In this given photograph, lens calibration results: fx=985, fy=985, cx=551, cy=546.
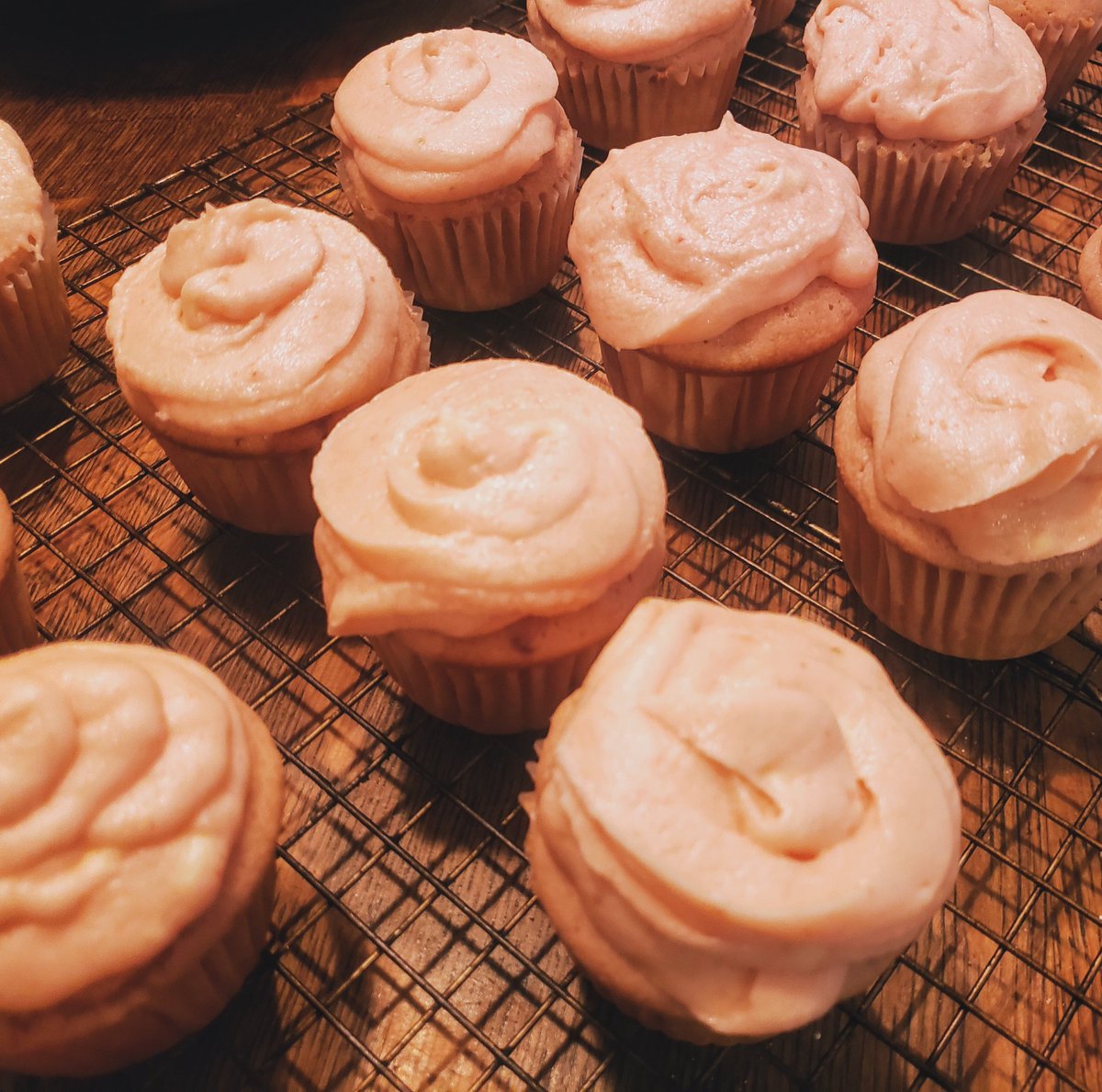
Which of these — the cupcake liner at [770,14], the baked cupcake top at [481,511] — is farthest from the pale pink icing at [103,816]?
the cupcake liner at [770,14]

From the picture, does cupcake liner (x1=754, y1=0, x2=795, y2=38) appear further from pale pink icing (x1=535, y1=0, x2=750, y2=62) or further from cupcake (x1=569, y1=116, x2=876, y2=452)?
cupcake (x1=569, y1=116, x2=876, y2=452)

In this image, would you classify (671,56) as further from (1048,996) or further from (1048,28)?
(1048,996)

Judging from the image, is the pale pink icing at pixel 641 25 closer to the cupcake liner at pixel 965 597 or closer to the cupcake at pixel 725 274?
the cupcake at pixel 725 274

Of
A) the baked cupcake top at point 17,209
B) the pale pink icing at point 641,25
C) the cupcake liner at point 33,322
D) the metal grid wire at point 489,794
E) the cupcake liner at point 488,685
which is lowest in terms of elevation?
the metal grid wire at point 489,794

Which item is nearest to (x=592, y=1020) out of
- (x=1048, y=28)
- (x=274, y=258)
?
(x=274, y=258)

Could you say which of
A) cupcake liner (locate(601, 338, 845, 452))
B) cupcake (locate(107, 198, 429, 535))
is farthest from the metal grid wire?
cupcake (locate(107, 198, 429, 535))

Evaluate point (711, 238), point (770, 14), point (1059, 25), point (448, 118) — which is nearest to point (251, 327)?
point (448, 118)

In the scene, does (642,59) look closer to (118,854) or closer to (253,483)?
(253,483)
